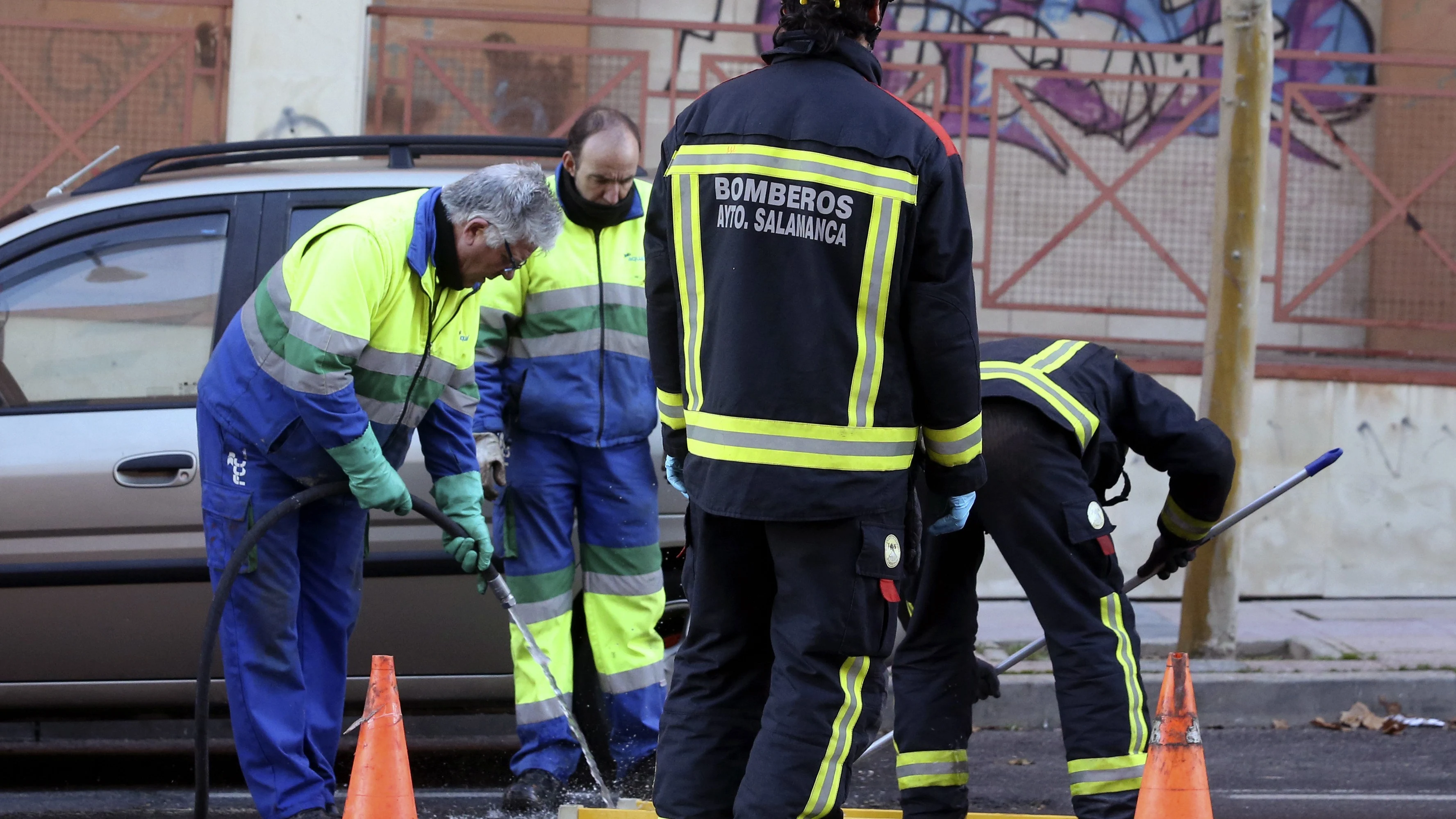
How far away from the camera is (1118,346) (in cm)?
782

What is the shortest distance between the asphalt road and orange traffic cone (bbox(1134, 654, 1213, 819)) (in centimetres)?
108

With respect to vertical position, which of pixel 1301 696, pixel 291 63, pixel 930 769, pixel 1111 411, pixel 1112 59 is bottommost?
pixel 1301 696

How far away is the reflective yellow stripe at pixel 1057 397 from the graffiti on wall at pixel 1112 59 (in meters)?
4.59

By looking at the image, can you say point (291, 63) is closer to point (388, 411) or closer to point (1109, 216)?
point (1109, 216)

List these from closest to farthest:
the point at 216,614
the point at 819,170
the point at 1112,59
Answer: the point at 819,170 < the point at 216,614 < the point at 1112,59

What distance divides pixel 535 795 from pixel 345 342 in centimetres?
137

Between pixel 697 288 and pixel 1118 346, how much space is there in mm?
5380

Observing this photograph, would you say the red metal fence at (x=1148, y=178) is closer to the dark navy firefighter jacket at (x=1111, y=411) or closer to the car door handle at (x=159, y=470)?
the car door handle at (x=159, y=470)

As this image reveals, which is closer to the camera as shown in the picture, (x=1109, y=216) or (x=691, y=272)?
(x=691, y=272)

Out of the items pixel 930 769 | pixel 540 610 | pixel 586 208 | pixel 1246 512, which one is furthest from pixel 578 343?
pixel 1246 512

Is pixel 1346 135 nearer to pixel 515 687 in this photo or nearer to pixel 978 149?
pixel 978 149

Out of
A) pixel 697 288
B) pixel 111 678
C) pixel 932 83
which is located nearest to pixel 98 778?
pixel 111 678

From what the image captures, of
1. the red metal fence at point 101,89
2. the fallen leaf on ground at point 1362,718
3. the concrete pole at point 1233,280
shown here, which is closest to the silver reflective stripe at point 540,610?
the concrete pole at point 1233,280

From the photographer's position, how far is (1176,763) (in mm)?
3160
